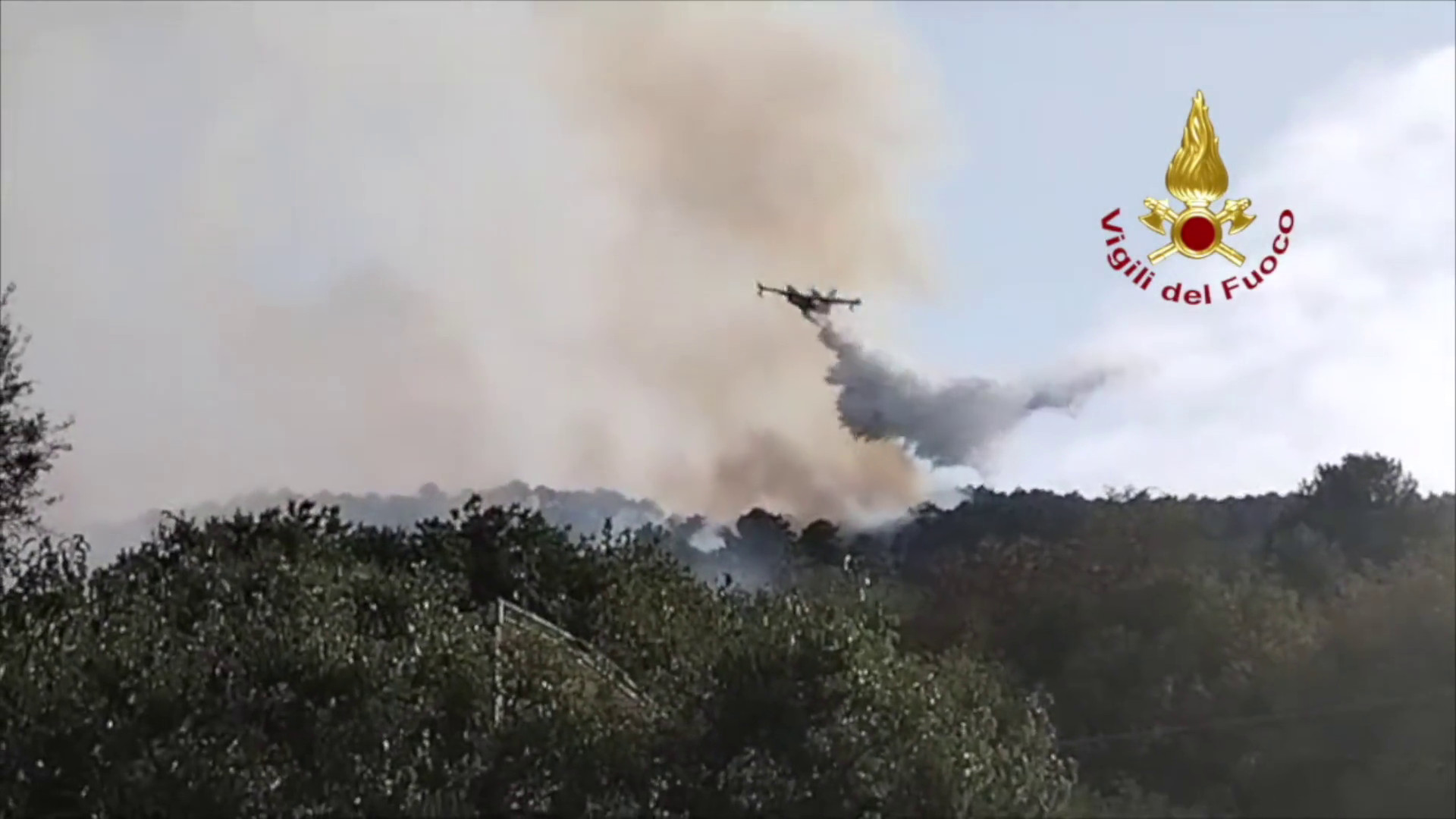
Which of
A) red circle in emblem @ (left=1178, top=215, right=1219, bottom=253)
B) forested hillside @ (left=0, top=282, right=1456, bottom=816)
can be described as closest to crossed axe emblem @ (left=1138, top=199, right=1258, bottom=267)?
red circle in emblem @ (left=1178, top=215, right=1219, bottom=253)

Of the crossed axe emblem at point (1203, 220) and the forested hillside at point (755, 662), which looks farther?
the forested hillside at point (755, 662)

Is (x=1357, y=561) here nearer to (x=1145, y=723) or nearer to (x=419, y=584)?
(x=1145, y=723)

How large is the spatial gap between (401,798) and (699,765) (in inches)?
167

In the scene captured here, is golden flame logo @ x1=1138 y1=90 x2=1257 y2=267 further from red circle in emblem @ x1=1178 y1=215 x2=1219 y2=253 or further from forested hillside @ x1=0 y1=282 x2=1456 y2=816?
forested hillside @ x1=0 y1=282 x2=1456 y2=816

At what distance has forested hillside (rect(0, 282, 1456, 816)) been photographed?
76.9 ft

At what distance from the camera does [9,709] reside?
76.8 ft

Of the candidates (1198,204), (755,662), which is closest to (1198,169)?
(1198,204)

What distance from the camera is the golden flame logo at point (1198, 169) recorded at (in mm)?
20469

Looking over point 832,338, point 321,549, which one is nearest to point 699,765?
point 321,549

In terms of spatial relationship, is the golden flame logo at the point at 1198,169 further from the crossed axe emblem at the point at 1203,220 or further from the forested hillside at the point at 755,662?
the forested hillside at the point at 755,662

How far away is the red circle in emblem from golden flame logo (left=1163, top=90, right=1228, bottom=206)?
24 centimetres

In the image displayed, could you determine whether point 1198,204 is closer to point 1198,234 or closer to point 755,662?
point 1198,234

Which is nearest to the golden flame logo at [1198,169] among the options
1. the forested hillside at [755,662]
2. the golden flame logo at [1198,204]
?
the golden flame logo at [1198,204]

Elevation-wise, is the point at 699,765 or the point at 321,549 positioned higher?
the point at 321,549
